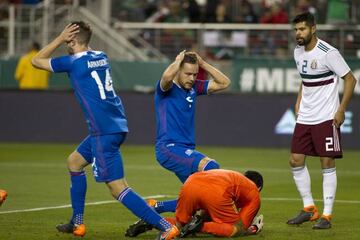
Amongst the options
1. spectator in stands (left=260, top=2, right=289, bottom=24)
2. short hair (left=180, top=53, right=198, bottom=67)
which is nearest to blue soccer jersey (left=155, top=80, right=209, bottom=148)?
short hair (left=180, top=53, right=198, bottom=67)

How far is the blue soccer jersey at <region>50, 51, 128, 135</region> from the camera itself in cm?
1023

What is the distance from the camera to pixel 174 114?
10930 millimetres

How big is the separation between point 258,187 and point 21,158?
1112 centimetres

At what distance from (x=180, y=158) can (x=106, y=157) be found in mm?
1034

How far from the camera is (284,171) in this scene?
1889 centimetres

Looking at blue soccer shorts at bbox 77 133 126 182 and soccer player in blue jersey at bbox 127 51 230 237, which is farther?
soccer player in blue jersey at bbox 127 51 230 237

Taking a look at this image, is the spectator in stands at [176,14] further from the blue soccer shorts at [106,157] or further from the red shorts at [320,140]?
the blue soccer shorts at [106,157]

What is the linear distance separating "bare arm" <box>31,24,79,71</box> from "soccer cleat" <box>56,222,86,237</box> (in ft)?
5.46

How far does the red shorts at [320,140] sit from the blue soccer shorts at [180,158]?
5.40ft

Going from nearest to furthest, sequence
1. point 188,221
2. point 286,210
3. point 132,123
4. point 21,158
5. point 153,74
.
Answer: point 188,221 < point 286,210 < point 21,158 < point 132,123 < point 153,74

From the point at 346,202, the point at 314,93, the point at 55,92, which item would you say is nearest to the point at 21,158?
the point at 55,92

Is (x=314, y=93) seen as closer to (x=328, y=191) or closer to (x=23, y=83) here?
(x=328, y=191)

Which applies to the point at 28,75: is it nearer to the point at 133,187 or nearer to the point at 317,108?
the point at 133,187

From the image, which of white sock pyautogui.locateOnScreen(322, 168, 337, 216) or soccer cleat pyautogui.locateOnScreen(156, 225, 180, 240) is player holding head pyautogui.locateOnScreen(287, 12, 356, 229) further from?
soccer cleat pyautogui.locateOnScreen(156, 225, 180, 240)
